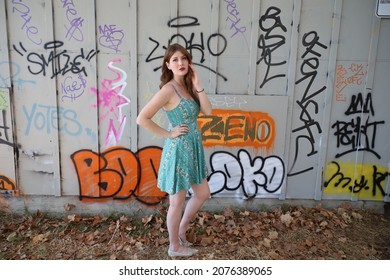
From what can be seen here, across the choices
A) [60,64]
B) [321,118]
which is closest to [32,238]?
[60,64]

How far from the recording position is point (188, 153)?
11.4ft

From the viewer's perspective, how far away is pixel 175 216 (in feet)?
12.0

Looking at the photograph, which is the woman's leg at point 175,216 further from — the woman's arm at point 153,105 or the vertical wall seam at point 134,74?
the vertical wall seam at point 134,74

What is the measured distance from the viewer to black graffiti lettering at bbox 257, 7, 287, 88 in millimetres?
4418

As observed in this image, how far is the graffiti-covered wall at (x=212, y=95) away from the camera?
4359mm

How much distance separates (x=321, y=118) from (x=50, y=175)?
3530 mm

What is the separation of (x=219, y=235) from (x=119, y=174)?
4.85 feet

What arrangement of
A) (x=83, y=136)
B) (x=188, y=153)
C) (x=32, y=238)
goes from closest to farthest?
(x=188, y=153) → (x=32, y=238) → (x=83, y=136)

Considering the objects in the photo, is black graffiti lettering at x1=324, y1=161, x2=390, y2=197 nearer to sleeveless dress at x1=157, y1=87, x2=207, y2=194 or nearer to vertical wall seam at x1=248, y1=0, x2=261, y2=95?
vertical wall seam at x1=248, y1=0, x2=261, y2=95

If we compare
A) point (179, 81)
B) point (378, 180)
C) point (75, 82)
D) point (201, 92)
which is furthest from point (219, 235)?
point (75, 82)

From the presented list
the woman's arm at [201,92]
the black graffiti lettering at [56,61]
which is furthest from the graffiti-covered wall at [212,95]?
the woman's arm at [201,92]

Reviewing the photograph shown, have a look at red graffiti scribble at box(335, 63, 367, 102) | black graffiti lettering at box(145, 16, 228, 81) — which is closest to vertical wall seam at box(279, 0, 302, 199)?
red graffiti scribble at box(335, 63, 367, 102)

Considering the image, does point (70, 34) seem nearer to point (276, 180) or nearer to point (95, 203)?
point (95, 203)

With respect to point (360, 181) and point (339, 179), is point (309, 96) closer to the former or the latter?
point (339, 179)
